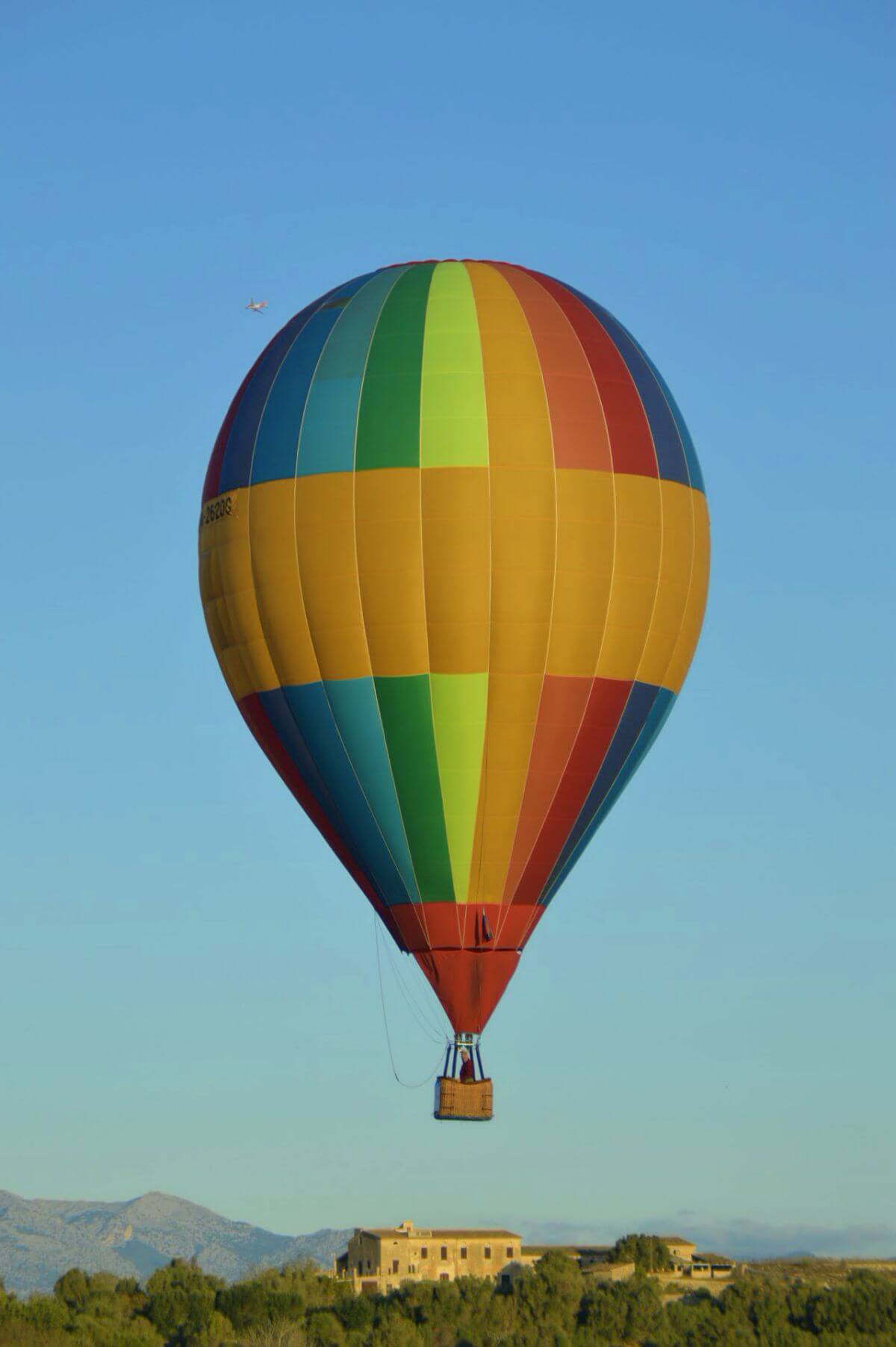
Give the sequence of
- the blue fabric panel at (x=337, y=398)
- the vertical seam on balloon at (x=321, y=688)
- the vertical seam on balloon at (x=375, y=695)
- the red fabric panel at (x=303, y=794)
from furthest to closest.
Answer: the red fabric panel at (x=303, y=794)
the vertical seam on balloon at (x=321, y=688)
the blue fabric panel at (x=337, y=398)
the vertical seam on balloon at (x=375, y=695)

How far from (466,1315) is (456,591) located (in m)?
51.8

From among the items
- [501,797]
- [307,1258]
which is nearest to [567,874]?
[501,797]

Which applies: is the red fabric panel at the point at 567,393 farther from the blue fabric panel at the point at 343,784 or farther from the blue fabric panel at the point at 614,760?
the blue fabric panel at the point at 343,784

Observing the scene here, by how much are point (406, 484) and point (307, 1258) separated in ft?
274

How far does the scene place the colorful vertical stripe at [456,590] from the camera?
138 feet

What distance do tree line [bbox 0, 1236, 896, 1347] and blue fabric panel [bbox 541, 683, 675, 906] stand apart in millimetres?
31998

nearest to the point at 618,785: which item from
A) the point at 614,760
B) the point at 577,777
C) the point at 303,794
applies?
the point at 614,760

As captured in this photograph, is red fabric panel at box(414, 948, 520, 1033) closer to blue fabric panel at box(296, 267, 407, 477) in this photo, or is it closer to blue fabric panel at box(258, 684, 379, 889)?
blue fabric panel at box(258, 684, 379, 889)

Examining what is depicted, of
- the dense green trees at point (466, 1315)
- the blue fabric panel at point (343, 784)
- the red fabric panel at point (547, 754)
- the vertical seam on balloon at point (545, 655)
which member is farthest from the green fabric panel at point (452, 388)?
the dense green trees at point (466, 1315)

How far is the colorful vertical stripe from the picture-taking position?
42188 mm

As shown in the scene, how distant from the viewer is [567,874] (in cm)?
4481

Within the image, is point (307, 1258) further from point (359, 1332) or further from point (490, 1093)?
point (490, 1093)

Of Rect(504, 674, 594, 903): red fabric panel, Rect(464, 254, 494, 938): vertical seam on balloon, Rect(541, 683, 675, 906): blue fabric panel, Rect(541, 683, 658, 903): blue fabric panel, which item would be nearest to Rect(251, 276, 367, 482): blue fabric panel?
Rect(464, 254, 494, 938): vertical seam on balloon

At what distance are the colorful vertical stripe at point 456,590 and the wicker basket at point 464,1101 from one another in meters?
1.16
